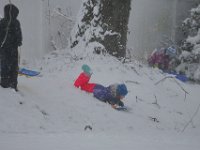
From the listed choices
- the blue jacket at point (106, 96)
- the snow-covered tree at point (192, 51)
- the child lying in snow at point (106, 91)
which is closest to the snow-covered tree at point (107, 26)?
the child lying in snow at point (106, 91)

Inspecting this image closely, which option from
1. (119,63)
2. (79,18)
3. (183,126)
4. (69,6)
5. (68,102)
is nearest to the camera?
(68,102)

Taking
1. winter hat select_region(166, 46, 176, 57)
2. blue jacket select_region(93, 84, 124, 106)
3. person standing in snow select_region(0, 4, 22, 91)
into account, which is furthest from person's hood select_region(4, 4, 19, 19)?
winter hat select_region(166, 46, 176, 57)

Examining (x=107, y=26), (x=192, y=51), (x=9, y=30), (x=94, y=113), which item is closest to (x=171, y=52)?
(x=192, y=51)

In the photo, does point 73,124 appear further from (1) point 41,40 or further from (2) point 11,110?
(1) point 41,40

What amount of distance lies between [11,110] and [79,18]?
237 inches

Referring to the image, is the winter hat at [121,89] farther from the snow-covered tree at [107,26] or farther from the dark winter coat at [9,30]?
the snow-covered tree at [107,26]

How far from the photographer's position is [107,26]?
10758 mm

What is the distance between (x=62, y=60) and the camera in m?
10.7

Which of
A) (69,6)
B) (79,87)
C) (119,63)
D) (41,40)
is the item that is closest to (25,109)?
(79,87)

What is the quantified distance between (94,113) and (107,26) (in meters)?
4.05

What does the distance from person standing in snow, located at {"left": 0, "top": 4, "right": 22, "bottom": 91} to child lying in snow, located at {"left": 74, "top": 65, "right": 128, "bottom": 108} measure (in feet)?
6.55

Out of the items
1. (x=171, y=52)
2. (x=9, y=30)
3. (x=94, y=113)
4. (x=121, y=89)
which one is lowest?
(x=94, y=113)

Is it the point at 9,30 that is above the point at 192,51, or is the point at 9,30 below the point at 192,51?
above

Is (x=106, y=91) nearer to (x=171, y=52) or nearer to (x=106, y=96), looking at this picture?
(x=106, y=96)
